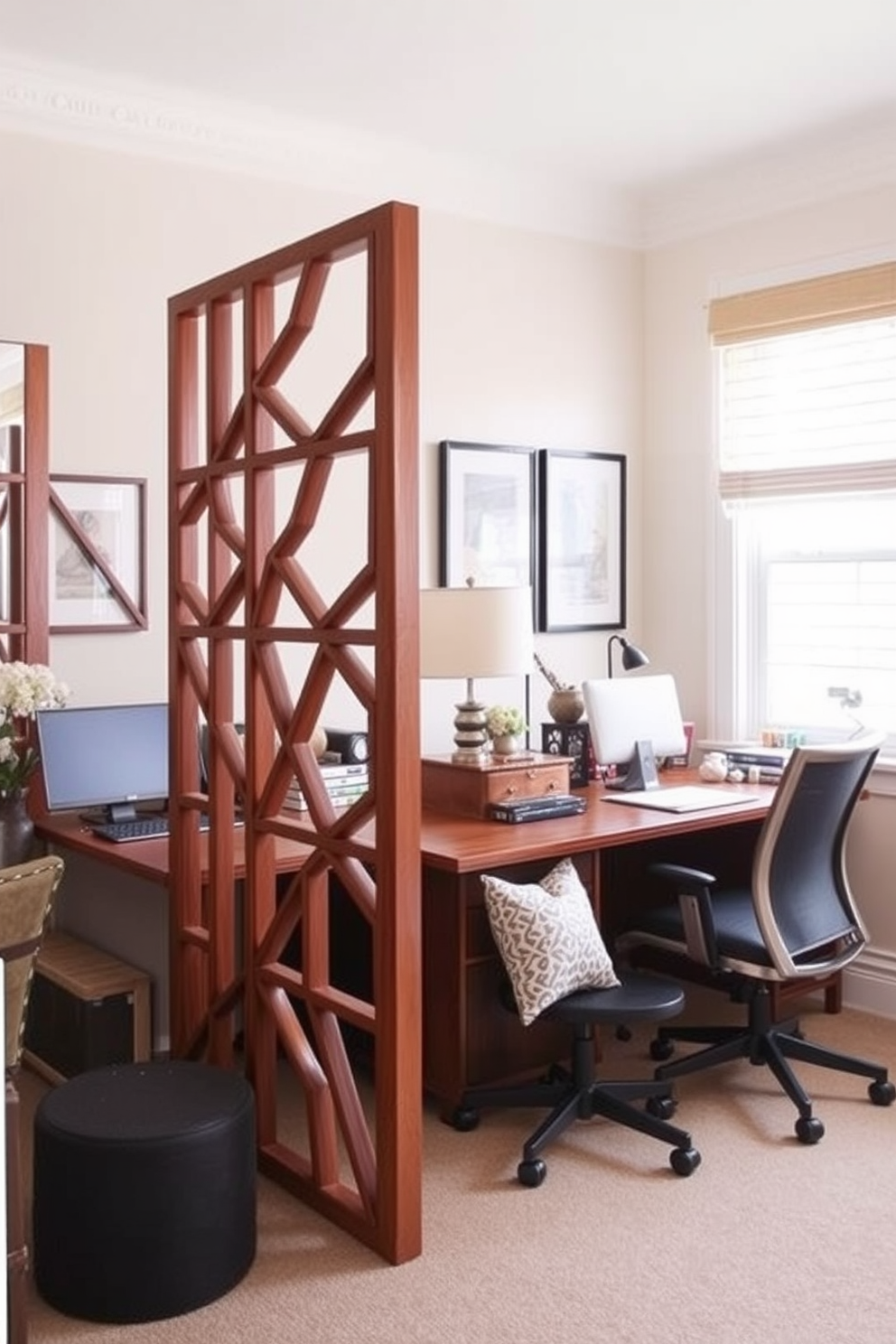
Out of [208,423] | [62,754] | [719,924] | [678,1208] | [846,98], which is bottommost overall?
[678,1208]

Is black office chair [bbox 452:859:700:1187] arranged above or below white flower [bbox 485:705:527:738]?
below

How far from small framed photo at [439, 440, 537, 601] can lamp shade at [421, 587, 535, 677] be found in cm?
91

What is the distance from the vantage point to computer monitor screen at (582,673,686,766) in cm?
407

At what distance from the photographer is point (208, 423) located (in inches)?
121

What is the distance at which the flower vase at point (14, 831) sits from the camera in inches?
127

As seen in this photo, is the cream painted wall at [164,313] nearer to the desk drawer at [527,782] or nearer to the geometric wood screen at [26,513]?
the geometric wood screen at [26,513]

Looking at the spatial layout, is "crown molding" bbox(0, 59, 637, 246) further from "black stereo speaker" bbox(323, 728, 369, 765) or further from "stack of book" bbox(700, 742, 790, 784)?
"stack of book" bbox(700, 742, 790, 784)

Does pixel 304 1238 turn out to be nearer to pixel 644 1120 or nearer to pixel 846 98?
pixel 644 1120

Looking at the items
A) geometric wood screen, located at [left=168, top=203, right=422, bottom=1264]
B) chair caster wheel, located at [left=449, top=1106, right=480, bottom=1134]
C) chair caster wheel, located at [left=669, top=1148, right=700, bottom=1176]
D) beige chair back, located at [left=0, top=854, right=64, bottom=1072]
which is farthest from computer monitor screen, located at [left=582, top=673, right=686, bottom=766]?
beige chair back, located at [left=0, top=854, right=64, bottom=1072]

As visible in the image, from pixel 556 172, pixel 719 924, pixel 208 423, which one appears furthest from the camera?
pixel 556 172

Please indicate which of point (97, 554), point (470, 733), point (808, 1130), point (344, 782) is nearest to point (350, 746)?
point (344, 782)

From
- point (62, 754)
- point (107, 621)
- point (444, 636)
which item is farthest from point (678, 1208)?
point (107, 621)

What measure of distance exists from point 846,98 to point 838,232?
1.62ft

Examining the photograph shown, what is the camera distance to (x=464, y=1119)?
327 cm
